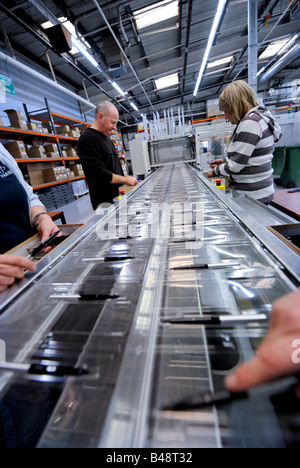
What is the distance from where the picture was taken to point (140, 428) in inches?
13.5

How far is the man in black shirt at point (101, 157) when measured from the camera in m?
2.46

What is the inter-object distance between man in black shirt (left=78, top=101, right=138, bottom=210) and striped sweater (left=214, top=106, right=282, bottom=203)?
3.83 feet

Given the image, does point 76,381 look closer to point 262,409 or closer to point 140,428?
point 140,428

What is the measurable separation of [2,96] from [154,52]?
496 centimetres

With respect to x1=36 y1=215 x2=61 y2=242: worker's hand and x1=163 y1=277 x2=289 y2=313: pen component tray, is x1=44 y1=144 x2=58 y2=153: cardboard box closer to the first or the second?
x1=36 y1=215 x2=61 y2=242: worker's hand

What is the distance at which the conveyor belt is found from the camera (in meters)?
0.36

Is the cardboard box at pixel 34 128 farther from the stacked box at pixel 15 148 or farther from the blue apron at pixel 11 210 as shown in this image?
the blue apron at pixel 11 210

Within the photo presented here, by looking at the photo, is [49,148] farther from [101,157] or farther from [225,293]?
[225,293]

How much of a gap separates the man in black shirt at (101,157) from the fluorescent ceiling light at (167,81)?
26.1ft

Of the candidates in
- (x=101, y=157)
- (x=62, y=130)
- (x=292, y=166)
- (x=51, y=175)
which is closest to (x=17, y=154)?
(x=51, y=175)

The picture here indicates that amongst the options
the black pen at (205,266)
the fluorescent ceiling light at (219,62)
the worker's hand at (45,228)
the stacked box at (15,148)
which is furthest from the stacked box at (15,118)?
the fluorescent ceiling light at (219,62)

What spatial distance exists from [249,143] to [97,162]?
62.7 inches

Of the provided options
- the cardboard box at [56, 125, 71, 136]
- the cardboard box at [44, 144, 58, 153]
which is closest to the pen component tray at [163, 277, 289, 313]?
the cardboard box at [44, 144, 58, 153]
